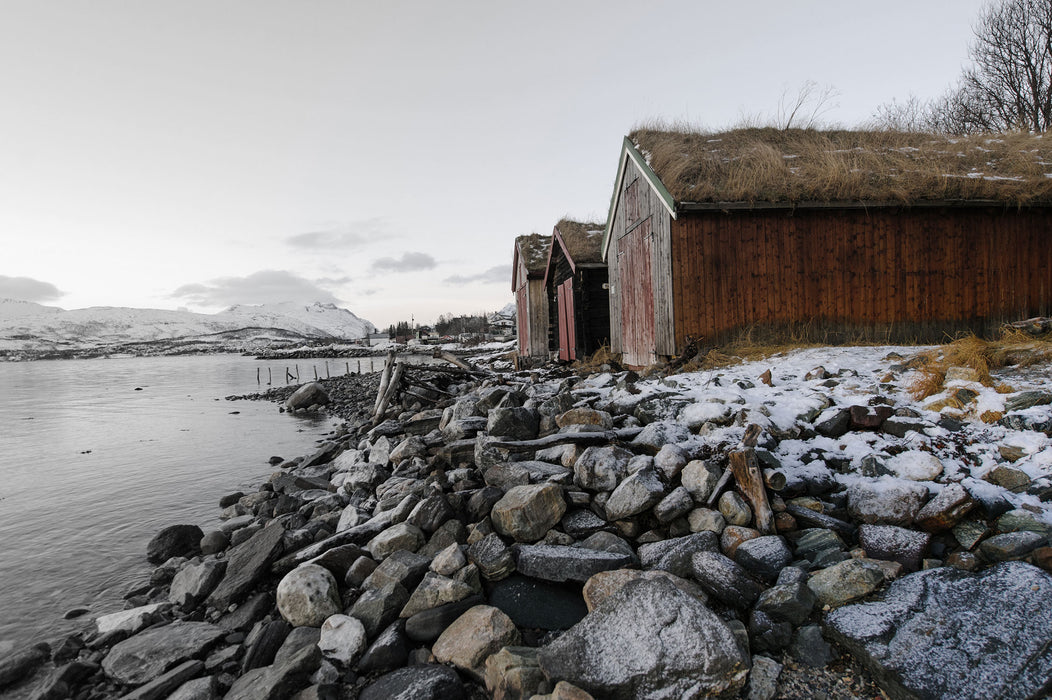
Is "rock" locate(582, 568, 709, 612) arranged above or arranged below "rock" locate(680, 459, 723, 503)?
below

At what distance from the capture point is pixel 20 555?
7195 mm

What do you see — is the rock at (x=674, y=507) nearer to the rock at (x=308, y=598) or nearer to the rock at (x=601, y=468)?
the rock at (x=601, y=468)

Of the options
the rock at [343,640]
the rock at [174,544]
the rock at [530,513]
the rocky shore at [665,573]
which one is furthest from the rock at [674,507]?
the rock at [174,544]

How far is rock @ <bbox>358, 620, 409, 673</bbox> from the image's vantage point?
11.5 feet

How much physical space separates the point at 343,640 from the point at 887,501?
453 cm

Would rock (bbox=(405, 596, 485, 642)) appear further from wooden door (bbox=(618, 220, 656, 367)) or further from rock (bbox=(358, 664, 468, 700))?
wooden door (bbox=(618, 220, 656, 367))

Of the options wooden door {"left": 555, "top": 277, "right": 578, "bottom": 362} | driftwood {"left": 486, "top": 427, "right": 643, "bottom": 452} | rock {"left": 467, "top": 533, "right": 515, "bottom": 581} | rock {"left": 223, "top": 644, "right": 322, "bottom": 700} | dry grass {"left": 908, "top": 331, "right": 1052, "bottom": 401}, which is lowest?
rock {"left": 223, "top": 644, "right": 322, "bottom": 700}

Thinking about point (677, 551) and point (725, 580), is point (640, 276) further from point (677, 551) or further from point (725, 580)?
point (725, 580)

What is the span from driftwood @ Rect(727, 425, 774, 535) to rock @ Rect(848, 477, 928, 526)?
29.2 inches

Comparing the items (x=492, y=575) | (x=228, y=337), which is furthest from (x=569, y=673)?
(x=228, y=337)

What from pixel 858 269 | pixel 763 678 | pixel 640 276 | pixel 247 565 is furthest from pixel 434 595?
pixel 858 269

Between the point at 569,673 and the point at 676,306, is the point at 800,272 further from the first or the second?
the point at 569,673

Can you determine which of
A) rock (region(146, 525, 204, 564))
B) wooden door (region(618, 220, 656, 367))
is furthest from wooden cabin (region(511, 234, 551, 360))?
rock (region(146, 525, 204, 564))

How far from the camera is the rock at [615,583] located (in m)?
3.69
